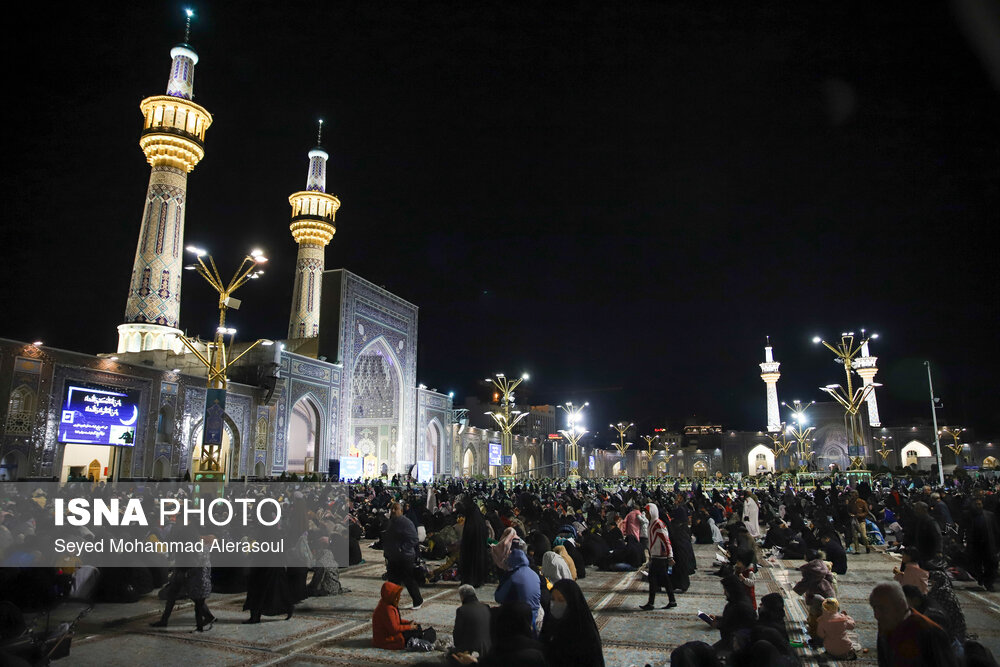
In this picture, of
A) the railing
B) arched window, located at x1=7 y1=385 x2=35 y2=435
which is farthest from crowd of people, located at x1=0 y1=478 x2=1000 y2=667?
the railing

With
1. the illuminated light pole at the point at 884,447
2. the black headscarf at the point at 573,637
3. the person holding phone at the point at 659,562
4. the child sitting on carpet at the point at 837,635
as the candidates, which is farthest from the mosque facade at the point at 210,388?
the illuminated light pole at the point at 884,447

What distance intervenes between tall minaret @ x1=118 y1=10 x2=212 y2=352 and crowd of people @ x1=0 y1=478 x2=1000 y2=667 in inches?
543

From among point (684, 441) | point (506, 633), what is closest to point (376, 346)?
point (506, 633)

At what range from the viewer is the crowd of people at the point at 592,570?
358 centimetres

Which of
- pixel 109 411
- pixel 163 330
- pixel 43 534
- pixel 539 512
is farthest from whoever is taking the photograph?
pixel 163 330

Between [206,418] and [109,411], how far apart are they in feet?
21.6

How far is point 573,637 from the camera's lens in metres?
3.82

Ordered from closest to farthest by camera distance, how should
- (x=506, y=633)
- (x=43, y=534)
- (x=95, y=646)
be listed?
1. (x=506, y=633)
2. (x=95, y=646)
3. (x=43, y=534)

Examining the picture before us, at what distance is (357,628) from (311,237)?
94.9 feet

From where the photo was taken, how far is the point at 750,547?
829 centimetres

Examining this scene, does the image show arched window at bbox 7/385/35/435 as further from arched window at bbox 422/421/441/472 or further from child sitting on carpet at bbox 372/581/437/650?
arched window at bbox 422/421/441/472

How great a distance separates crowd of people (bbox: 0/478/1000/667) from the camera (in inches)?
141

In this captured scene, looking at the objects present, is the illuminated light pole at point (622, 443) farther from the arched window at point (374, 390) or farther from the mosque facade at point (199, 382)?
the arched window at point (374, 390)

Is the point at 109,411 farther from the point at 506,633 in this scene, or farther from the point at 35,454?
the point at 506,633
